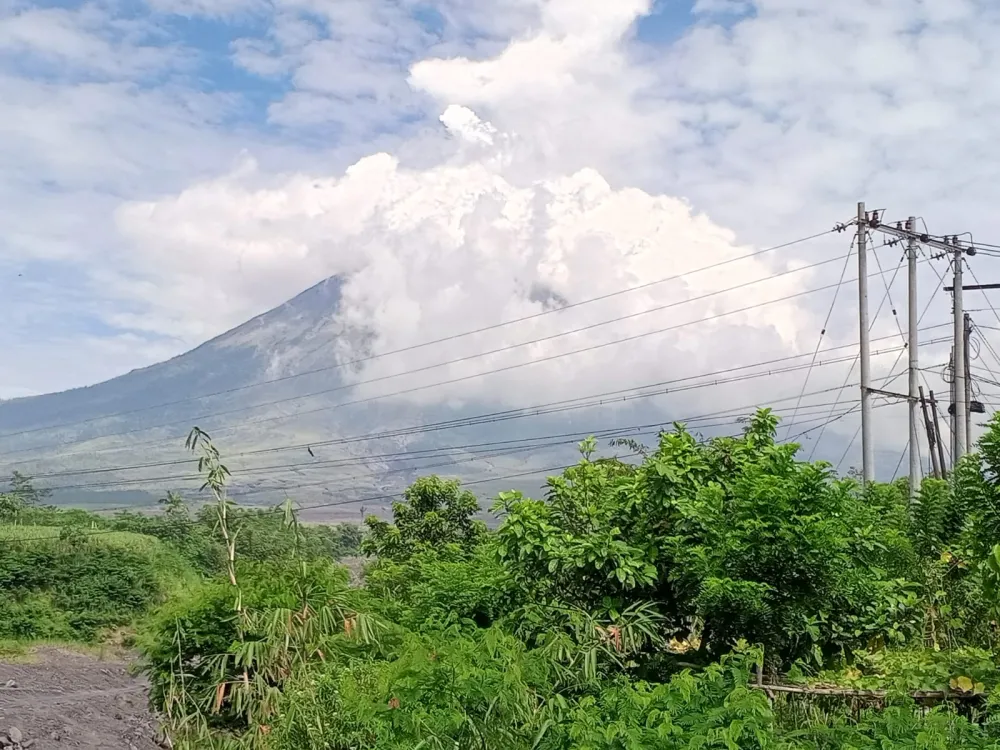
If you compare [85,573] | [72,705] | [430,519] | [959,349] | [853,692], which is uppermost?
[959,349]

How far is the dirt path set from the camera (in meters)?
17.9

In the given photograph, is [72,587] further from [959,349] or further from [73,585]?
[959,349]

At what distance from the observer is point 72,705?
20125 mm

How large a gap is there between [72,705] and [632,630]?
17.6 meters

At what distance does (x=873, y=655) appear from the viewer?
670 centimetres

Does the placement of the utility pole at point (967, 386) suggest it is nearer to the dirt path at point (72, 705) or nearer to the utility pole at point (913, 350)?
the utility pole at point (913, 350)

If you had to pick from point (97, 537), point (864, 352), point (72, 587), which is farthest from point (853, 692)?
point (97, 537)

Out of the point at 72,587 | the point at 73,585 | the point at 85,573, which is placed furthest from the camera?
the point at 85,573

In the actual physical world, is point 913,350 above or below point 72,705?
above

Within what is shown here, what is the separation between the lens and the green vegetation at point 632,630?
4.73 metres

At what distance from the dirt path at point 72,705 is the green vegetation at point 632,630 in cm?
1111

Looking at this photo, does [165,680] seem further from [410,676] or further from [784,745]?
[784,745]

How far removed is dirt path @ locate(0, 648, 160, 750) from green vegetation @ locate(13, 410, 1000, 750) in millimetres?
11109

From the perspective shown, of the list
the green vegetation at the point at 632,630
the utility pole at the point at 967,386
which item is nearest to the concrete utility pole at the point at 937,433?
the utility pole at the point at 967,386
